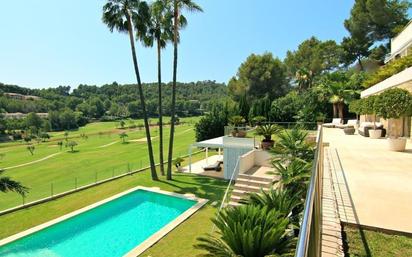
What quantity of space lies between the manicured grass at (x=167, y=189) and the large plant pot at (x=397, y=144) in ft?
27.2

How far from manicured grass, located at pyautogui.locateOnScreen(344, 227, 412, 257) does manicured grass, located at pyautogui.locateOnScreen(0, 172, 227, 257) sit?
6.76 m

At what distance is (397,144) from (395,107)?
156 centimetres

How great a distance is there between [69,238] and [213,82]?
148 m

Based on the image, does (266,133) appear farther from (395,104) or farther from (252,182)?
(395,104)

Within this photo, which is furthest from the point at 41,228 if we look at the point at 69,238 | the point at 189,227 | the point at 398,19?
the point at 398,19

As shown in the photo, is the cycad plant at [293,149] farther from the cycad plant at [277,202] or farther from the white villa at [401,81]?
the white villa at [401,81]

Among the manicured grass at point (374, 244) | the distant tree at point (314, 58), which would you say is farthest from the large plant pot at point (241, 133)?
the distant tree at point (314, 58)

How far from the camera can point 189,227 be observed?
1203 cm

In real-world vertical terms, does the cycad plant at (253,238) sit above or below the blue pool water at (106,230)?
above

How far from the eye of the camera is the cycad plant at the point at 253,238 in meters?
5.50

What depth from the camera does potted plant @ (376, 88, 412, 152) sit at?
10625 mm

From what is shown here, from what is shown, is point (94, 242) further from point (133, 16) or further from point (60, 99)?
point (60, 99)

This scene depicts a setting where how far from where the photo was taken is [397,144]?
10570mm

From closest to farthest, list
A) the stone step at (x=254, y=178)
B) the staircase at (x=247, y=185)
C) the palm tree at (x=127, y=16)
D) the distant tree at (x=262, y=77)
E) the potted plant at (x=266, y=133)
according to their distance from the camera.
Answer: the staircase at (x=247, y=185) → the stone step at (x=254, y=178) → the potted plant at (x=266, y=133) → the palm tree at (x=127, y=16) → the distant tree at (x=262, y=77)
